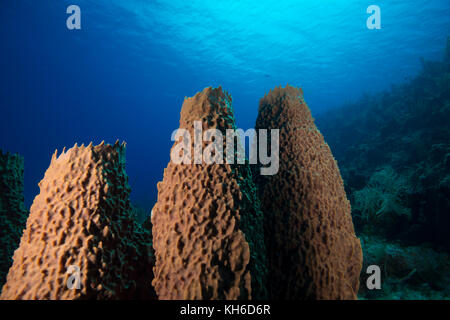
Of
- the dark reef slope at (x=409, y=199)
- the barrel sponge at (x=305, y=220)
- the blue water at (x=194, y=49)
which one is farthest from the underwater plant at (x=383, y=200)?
the blue water at (x=194, y=49)

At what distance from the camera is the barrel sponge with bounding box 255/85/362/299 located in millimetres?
1505

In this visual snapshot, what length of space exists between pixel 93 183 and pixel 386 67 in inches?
1926

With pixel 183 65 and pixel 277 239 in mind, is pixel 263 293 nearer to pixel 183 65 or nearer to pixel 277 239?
pixel 277 239

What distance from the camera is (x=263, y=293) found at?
132 cm

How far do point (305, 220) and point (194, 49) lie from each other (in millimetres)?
33708

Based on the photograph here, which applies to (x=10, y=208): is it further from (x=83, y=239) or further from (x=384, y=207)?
(x=384, y=207)

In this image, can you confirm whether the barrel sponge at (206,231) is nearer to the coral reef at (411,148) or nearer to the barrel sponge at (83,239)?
the barrel sponge at (83,239)

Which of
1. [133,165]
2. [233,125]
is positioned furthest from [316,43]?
[133,165]

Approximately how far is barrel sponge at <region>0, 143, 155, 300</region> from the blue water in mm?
12298

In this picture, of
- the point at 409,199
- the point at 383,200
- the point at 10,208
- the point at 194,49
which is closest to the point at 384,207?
the point at 383,200

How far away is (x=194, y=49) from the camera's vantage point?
3089cm

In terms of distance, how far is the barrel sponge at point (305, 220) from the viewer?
1.50m

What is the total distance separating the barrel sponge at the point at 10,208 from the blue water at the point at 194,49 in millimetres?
12070

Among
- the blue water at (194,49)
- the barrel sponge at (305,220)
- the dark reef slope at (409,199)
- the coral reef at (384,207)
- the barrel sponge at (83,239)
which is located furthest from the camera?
the blue water at (194,49)
